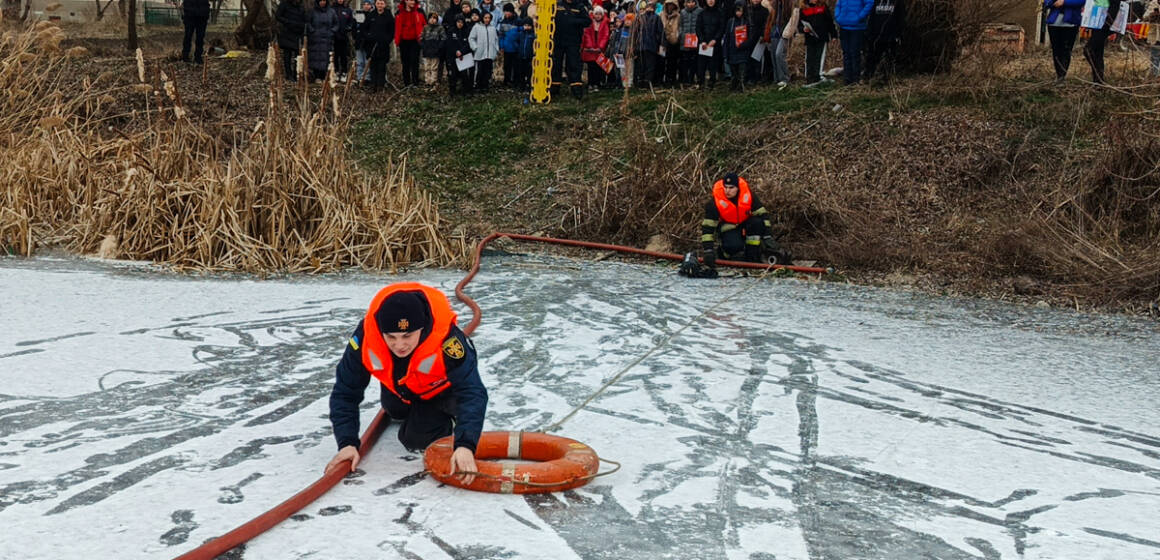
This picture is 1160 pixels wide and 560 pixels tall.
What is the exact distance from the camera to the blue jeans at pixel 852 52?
1323cm

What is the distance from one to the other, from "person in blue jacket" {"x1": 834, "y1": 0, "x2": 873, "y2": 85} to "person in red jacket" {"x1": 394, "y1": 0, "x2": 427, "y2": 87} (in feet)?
21.0

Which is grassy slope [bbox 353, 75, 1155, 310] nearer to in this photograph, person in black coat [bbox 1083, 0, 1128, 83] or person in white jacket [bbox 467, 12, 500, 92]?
person in black coat [bbox 1083, 0, 1128, 83]

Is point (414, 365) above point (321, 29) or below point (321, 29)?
below

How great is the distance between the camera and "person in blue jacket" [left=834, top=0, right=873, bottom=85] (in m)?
12.9

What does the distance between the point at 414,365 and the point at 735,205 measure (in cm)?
619

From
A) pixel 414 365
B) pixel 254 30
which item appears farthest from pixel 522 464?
pixel 254 30

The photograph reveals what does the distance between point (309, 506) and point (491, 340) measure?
9.25 feet

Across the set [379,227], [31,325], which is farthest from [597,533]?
[379,227]

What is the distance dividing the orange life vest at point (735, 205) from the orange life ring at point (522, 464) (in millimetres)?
5737

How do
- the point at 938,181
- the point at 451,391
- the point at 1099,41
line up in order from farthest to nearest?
the point at 1099,41 → the point at 938,181 → the point at 451,391

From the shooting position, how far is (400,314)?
12.1 feet

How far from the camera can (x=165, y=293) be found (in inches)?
299

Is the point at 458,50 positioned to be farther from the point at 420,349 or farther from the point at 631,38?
the point at 420,349

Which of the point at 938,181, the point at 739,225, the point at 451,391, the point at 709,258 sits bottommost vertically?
the point at 709,258
